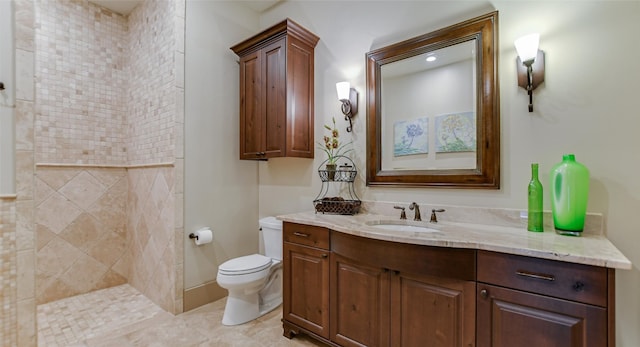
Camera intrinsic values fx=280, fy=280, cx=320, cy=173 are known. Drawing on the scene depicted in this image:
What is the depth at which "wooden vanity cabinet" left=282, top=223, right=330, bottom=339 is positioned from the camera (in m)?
1.87

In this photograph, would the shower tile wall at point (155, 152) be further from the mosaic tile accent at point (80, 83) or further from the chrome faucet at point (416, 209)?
the chrome faucet at point (416, 209)

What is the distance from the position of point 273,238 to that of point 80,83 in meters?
2.55

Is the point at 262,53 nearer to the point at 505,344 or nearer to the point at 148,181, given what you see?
the point at 148,181

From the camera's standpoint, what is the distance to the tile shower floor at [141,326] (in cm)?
203

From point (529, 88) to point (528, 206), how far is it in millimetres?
673

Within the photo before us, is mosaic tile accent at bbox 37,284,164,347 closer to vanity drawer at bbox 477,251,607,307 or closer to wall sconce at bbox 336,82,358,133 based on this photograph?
wall sconce at bbox 336,82,358,133

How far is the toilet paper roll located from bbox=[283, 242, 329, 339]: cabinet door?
89 centimetres

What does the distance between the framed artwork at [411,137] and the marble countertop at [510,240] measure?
55 centimetres

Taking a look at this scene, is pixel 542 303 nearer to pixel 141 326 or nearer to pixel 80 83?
pixel 141 326

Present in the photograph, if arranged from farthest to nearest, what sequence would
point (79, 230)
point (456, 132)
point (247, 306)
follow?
point (79, 230)
point (247, 306)
point (456, 132)

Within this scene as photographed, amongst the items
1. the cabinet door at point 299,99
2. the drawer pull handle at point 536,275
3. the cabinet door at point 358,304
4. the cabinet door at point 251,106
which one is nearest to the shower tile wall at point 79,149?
the cabinet door at point 251,106

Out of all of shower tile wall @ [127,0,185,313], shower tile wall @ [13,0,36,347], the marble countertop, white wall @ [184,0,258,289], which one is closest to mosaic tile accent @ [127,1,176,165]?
shower tile wall @ [127,0,185,313]

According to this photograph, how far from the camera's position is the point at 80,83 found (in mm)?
2873

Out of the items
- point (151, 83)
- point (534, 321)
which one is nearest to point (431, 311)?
point (534, 321)
